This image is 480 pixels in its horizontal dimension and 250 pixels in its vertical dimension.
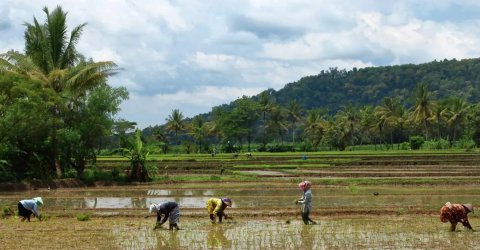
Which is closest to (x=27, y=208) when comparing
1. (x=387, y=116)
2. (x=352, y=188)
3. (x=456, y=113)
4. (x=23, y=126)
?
(x=23, y=126)

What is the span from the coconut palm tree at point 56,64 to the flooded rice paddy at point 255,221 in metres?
7.37

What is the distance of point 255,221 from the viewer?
1948 cm

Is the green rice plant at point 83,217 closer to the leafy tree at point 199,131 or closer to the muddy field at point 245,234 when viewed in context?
the muddy field at point 245,234

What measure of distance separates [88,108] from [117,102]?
2.41 meters

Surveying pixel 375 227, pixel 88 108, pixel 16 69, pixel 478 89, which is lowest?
pixel 375 227

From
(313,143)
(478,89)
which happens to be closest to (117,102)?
(313,143)

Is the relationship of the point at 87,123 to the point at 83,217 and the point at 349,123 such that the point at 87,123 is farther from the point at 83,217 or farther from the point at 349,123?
the point at 349,123

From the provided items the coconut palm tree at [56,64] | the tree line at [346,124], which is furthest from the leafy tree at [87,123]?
the tree line at [346,124]

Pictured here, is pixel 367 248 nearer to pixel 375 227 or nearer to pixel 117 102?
pixel 375 227

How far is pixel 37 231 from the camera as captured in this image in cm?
1717

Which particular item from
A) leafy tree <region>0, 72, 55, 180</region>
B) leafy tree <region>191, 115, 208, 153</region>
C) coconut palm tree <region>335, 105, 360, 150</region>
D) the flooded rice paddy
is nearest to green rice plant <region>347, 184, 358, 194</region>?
the flooded rice paddy

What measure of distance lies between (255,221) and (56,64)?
77.1 ft

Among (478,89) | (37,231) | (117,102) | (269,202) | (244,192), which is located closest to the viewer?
(37,231)

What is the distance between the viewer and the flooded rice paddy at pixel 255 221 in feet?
48.8
